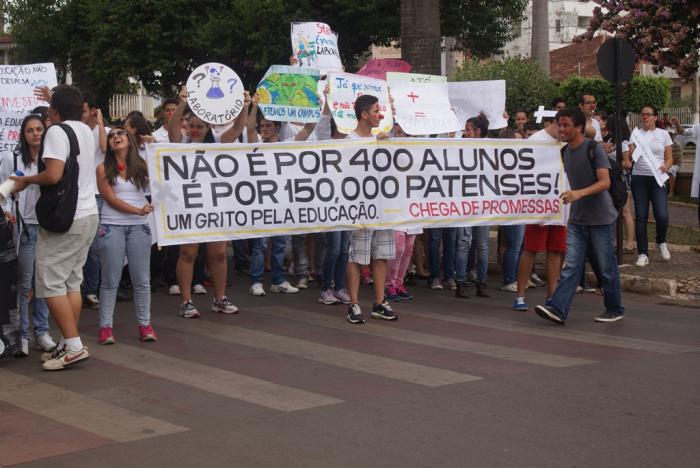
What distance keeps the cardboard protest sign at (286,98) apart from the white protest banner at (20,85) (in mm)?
3115

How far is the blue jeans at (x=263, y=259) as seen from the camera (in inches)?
468

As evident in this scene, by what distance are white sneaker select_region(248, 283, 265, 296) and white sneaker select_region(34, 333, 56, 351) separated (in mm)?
3235

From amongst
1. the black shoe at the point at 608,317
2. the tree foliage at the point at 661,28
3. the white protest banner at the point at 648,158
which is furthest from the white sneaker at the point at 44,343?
the tree foliage at the point at 661,28

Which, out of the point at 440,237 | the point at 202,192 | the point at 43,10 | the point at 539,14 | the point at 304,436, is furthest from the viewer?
the point at 43,10

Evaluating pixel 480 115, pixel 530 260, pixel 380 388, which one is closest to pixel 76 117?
pixel 380 388

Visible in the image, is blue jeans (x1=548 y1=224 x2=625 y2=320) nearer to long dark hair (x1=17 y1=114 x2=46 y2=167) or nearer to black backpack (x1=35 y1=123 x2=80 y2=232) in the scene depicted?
black backpack (x1=35 y1=123 x2=80 y2=232)

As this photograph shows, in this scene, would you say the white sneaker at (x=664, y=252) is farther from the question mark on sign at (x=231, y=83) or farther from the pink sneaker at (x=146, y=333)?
the pink sneaker at (x=146, y=333)

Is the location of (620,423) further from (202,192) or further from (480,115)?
(480,115)

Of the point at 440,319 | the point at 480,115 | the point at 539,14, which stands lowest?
the point at 440,319

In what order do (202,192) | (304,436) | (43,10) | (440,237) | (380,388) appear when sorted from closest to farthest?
(304,436) < (380,388) < (202,192) < (440,237) < (43,10)

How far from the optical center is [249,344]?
911cm

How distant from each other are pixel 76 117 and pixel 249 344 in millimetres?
2236

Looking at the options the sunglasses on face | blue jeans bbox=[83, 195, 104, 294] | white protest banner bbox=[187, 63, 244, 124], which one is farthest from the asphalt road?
white protest banner bbox=[187, 63, 244, 124]

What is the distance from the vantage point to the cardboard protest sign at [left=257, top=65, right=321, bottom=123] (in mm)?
11594
